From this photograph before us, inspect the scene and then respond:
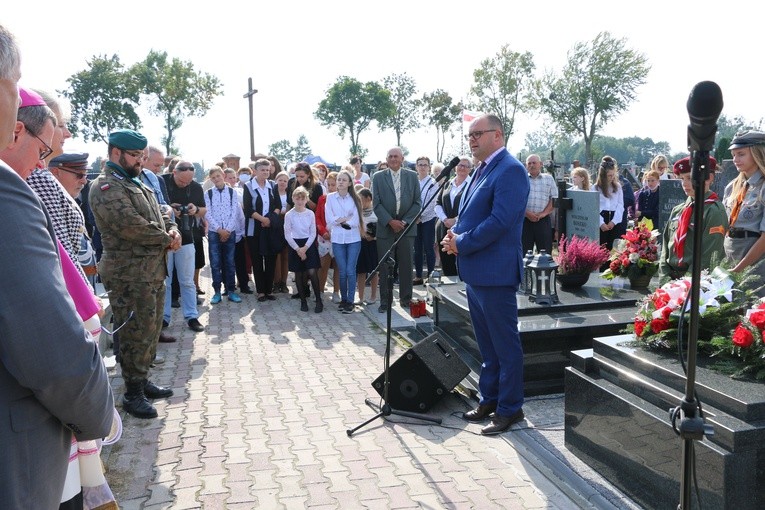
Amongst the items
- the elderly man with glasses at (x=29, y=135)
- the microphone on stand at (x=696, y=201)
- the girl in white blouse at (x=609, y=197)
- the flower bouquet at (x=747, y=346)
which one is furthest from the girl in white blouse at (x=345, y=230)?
the microphone on stand at (x=696, y=201)

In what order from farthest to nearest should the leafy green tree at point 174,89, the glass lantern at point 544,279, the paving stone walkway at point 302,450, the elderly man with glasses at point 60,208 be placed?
the leafy green tree at point 174,89 < the glass lantern at point 544,279 < the paving stone walkway at point 302,450 < the elderly man with glasses at point 60,208

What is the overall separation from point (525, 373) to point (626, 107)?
45.3 m

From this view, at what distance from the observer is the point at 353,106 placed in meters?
67.1

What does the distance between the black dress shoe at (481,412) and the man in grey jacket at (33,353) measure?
3.41m

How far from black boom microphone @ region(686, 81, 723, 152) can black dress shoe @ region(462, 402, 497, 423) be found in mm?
2960

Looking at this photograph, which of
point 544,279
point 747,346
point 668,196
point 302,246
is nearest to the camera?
point 747,346

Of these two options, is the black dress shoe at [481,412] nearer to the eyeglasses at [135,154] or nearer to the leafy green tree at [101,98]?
the eyeglasses at [135,154]

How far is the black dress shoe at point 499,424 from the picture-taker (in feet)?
14.4

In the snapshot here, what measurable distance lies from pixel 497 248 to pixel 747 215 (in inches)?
72.3

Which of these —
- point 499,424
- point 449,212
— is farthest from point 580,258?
point 449,212

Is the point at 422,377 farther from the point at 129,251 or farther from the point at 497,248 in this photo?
the point at 129,251

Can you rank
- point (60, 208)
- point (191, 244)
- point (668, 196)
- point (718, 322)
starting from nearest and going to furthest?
point (60, 208) < point (718, 322) < point (191, 244) < point (668, 196)

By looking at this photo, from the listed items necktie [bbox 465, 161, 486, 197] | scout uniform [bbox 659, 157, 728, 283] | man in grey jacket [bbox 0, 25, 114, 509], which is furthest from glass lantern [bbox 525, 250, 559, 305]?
man in grey jacket [bbox 0, 25, 114, 509]

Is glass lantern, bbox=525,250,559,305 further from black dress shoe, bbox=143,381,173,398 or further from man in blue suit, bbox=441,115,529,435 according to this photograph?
black dress shoe, bbox=143,381,173,398
